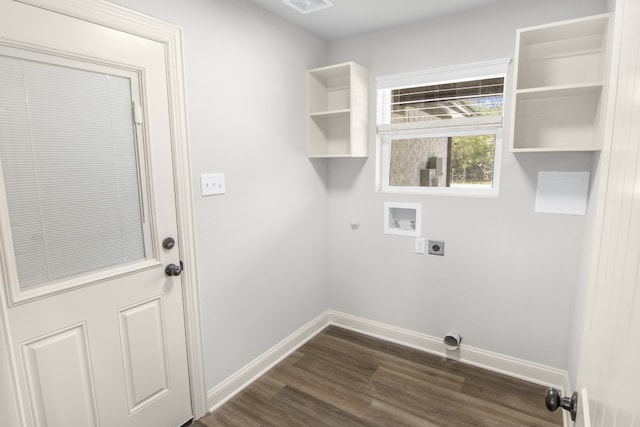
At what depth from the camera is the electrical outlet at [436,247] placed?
2.64 meters

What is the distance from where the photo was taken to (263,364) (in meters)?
2.56

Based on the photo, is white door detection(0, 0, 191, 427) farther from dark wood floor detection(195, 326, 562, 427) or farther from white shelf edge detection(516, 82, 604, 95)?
white shelf edge detection(516, 82, 604, 95)

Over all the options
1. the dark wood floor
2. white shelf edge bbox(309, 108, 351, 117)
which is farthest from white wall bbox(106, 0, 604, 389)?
the dark wood floor

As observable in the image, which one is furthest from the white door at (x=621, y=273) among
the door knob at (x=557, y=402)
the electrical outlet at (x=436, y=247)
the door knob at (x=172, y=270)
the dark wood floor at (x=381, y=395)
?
the electrical outlet at (x=436, y=247)

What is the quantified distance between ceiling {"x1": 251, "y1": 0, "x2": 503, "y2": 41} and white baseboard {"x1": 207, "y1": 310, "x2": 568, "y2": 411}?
7.72 feet

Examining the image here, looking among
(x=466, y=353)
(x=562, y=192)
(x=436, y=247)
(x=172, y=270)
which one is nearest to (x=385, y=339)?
(x=466, y=353)

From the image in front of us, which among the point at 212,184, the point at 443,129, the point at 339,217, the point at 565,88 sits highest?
the point at 565,88

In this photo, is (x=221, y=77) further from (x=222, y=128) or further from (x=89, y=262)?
(x=89, y=262)

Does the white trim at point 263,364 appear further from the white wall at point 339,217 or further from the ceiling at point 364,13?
the ceiling at point 364,13

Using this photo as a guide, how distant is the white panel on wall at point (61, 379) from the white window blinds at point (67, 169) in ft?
0.87

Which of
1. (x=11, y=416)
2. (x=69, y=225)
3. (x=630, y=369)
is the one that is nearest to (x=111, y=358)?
(x=11, y=416)

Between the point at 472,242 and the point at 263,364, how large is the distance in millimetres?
1742

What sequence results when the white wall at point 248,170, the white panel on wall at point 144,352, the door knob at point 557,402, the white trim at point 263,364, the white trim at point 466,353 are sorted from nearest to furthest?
the door knob at point 557,402 < the white panel on wall at point 144,352 < the white wall at point 248,170 < the white trim at point 263,364 < the white trim at point 466,353

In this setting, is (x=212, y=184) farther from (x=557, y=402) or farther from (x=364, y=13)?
(x=557, y=402)
